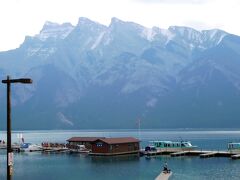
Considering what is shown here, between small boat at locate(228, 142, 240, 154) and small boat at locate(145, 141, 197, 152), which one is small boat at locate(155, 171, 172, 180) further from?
small boat at locate(145, 141, 197, 152)

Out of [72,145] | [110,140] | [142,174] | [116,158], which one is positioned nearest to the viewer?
[142,174]

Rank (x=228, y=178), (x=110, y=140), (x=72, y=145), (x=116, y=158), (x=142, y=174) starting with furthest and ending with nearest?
1. (x=72, y=145)
2. (x=110, y=140)
3. (x=116, y=158)
4. (x=142, y=174)
5. (x=228, y=178)

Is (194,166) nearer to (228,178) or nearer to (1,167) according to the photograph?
(228,178)

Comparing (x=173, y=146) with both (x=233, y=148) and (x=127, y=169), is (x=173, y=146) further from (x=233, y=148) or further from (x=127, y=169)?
(x=127, y=169)

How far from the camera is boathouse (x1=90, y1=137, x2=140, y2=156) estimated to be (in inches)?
A: 5290

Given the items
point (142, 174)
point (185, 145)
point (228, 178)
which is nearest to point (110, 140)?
point (185, 145)

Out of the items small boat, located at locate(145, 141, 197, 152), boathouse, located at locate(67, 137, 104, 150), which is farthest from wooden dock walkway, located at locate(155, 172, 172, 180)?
boathouse, located at locate(67, 137, 104, 150)

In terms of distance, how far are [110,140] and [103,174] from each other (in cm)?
4070

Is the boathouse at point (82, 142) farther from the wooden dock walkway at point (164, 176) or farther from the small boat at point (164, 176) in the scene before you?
the wooden dock walkway at point (164, 176)

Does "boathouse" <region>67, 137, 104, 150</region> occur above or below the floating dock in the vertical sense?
above

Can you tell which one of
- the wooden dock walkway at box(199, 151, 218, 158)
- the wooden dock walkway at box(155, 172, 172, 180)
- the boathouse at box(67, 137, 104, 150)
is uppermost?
the boathouse at box(67, 137, 104, 150)

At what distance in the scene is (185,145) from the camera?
142m

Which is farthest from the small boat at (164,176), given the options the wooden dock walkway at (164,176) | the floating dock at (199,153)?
the floating dock at (199,153)

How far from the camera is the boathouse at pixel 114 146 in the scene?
13438 cm
